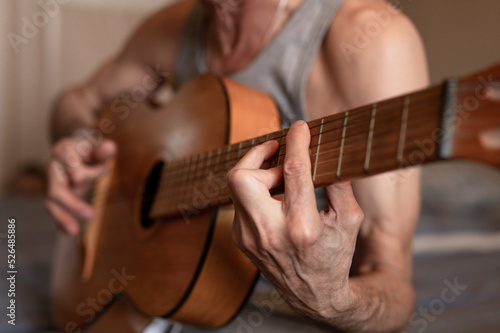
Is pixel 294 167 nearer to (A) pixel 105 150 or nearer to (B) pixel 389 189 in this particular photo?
(B) pixel 389 189

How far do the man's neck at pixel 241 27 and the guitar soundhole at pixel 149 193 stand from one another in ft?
0.88

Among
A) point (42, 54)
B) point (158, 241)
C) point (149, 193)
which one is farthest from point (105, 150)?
point (42, 54)

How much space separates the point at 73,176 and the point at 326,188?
31.5 inches

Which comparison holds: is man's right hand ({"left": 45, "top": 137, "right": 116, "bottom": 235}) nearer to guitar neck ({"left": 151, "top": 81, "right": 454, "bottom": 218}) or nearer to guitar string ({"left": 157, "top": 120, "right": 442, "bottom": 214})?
guitar neck ({"left": 151, "top": 81, "right": 454, "bottom": 218})

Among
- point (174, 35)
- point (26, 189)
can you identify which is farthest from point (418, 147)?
point (26, 189)

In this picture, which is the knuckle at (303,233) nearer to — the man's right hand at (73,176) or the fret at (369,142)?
the fret at (369,142)

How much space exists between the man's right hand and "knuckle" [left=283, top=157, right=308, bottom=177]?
70 cm

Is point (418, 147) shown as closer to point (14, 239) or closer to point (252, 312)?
point (252, 312)

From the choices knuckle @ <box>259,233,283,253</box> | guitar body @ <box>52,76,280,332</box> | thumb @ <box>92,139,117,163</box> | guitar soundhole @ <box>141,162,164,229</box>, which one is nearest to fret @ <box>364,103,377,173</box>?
knuckle @ <box>259,233,283,253</box>

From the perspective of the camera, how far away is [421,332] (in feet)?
2.94

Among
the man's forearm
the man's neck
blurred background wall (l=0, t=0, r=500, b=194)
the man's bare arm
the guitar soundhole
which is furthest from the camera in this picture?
blurred background wall (l=0, t=0, r=500, b=194)

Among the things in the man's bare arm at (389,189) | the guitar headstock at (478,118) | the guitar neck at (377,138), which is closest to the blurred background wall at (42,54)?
the man's bare arm at (389,189)

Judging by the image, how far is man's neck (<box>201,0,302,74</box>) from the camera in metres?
1.00

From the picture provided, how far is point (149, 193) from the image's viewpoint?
911 mm
